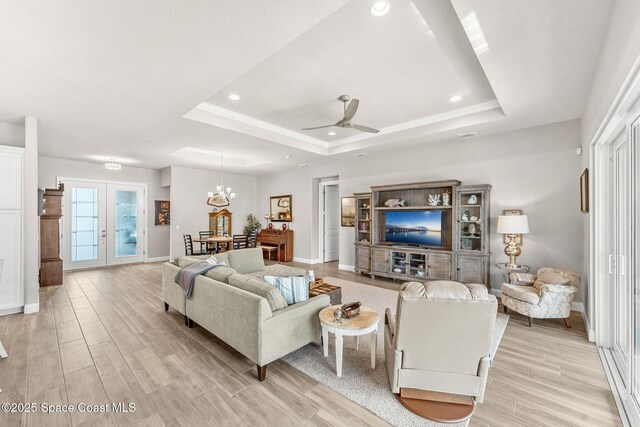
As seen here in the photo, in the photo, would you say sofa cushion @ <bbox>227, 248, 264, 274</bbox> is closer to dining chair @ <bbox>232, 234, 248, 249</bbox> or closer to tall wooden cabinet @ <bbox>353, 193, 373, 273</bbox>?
tall wooden cabinet @ <bbox>353, 193, 373, 273</bbox>

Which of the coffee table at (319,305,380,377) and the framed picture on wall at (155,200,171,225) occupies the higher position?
the framed picture on wall at (155,200,171,225)

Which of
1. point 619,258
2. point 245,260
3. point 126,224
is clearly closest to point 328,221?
point 245,260

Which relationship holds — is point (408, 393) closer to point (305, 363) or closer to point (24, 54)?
point (305, 363)

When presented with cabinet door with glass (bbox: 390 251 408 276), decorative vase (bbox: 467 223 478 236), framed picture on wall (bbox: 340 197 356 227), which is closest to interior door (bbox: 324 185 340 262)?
framed picture on wall (bbox: 340 197 356 227)

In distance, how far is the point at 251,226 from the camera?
365 inches

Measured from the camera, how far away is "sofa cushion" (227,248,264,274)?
484 cm

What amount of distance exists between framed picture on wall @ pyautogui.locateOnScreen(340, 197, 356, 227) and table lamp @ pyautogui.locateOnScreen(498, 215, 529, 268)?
133 inches

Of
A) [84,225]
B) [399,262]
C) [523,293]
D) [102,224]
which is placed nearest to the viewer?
[523,293]

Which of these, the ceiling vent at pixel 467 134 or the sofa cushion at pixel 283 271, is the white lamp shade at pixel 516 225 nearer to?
the ceiling vent at pixel 467 134

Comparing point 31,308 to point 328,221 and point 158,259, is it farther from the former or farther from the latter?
point 328,221

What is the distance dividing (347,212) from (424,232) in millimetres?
2142

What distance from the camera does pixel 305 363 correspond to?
266cm

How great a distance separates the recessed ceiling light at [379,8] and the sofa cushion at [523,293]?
3.55 metres

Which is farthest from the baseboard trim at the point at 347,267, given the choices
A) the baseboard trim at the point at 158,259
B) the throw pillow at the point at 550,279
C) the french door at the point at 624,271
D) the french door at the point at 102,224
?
the french door at the point at 102,224
